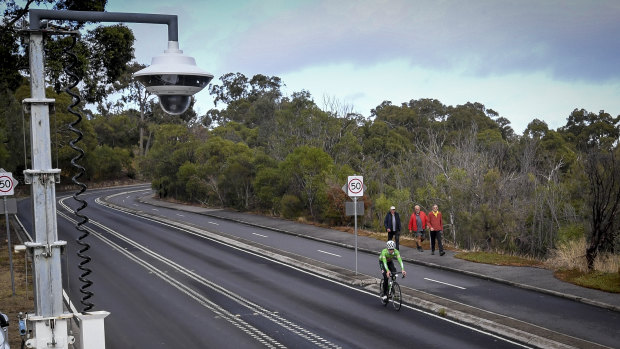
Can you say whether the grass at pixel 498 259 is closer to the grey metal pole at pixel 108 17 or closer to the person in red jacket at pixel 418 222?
the person in red jacket at pixel 418 222

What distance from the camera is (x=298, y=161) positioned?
39812 millimetres

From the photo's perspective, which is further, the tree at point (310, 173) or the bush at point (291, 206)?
the bush at point (291, 206)

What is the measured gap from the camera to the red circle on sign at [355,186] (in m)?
21.7

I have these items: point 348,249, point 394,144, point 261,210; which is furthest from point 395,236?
point 394,144

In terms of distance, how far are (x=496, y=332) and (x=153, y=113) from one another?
272ft

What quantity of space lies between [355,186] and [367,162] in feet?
77.2

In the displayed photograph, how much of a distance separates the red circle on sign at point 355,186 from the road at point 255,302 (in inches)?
103

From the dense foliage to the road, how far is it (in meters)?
4.61

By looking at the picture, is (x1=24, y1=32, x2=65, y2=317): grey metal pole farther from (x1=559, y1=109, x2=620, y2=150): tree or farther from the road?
(x1=559, y1=109, x2=620, y2=150): tree

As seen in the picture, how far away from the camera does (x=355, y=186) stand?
21.7 metres

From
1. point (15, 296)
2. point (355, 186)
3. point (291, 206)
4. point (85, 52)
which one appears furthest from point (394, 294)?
point (291, 206)

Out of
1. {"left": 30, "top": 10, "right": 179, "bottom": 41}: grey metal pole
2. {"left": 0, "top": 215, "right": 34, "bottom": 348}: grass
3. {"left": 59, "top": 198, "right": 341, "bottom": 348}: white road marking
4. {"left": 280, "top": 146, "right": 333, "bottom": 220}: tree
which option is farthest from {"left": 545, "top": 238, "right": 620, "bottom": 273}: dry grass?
{"left": 280, "top": 146, "right": 333, "bottom": 220}: tree

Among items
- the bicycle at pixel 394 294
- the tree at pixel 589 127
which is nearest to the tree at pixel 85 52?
the bicycle at pixel 394 294

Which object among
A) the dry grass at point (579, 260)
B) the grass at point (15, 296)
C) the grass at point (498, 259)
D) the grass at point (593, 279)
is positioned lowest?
the grass at point (15, 296)
